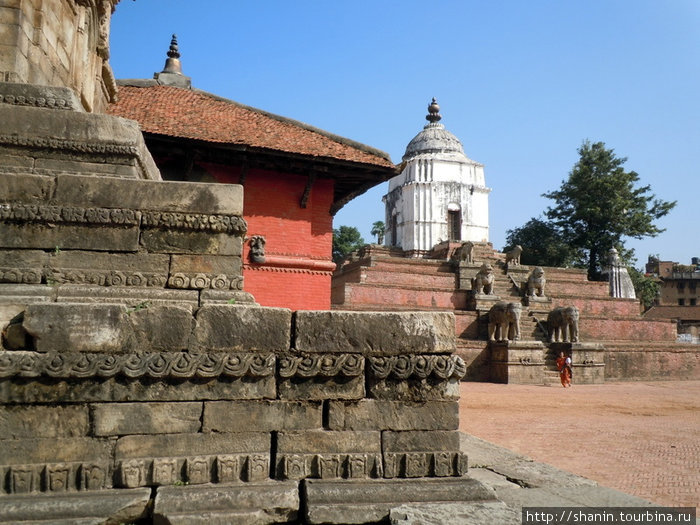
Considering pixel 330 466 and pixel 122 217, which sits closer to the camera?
pixel 330 466

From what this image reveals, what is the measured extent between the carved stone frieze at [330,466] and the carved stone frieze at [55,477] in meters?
0.96

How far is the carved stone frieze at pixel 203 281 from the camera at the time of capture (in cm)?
382

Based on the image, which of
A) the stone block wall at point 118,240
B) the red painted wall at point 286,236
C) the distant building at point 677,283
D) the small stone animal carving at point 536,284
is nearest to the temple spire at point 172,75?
the red painted wall at point 286,236

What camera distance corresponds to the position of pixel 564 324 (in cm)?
1939

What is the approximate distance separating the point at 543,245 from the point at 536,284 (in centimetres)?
1364

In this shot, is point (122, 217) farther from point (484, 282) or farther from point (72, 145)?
point (484, 282)

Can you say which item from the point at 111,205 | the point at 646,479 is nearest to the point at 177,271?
the point at 111,205

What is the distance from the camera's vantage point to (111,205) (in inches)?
150

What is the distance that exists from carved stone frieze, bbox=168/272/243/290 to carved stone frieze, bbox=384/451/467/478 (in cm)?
161

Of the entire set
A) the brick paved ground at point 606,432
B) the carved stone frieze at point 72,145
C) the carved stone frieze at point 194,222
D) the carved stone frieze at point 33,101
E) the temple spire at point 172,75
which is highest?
the temple spire at point 172,75

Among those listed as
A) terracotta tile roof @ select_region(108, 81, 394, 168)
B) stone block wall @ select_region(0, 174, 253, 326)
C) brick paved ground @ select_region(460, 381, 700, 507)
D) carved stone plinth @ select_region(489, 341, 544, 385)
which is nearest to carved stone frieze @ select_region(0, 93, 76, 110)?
stone block wall @ select_region(0, 174, 253, 326)

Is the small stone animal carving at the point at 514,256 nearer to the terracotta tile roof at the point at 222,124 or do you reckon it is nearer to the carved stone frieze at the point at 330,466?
the terracotta tile roof at the point at 222,124

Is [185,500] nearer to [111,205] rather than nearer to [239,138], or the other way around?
[111,205]

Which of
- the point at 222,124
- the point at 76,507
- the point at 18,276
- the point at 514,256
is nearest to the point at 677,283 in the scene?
the point at 514,256
